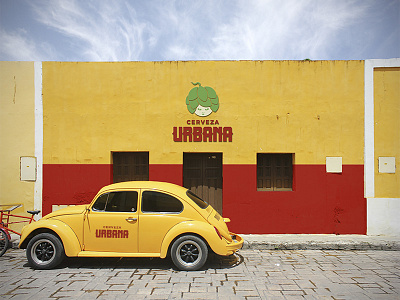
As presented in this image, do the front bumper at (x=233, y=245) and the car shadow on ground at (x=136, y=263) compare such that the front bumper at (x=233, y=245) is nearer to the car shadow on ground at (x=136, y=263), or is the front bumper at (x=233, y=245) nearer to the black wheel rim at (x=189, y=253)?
the car shadow on ground at (x=136, y=263)

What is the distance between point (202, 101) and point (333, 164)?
3883mm

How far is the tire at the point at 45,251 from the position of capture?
499 centimetres

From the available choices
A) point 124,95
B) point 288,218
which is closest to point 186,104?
point 124,95

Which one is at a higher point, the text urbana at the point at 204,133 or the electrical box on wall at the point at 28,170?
the text urbana at the point at 204,133

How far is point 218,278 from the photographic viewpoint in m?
4.65

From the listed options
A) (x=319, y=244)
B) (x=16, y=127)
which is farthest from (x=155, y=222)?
(x=16, y=127)

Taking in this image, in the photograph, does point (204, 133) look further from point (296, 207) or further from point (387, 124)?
point (387, 124)

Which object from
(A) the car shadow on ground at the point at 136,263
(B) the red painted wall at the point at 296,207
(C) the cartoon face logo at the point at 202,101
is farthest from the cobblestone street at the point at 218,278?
(C) the cartoon face logo at the point at 202,101

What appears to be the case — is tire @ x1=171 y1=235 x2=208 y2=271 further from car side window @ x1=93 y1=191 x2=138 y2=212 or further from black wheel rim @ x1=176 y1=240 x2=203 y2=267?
car side window @ x1=93 y1=191 x2=138 y2=212

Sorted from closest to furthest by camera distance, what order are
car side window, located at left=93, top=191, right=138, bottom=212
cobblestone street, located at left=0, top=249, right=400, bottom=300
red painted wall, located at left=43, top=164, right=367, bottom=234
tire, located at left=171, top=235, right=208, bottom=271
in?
cobblestone street, located at left=0, top=249, right=400, bottom=300, tire, located at left=171, top=235, right=208, bottom=271, car side window, located at left=93, top=191, right=138, bottom=212, red painted wall, located at left=43, top=164, right=367, bottom=234

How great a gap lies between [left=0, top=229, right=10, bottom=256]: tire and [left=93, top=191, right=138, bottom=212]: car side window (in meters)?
2.22

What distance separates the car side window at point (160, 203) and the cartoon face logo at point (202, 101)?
9.70ft

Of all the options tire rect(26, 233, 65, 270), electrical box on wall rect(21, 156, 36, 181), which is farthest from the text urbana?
electrical box on wall rect(21, 156, 36, 181)

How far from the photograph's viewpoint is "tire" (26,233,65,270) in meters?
4.99
